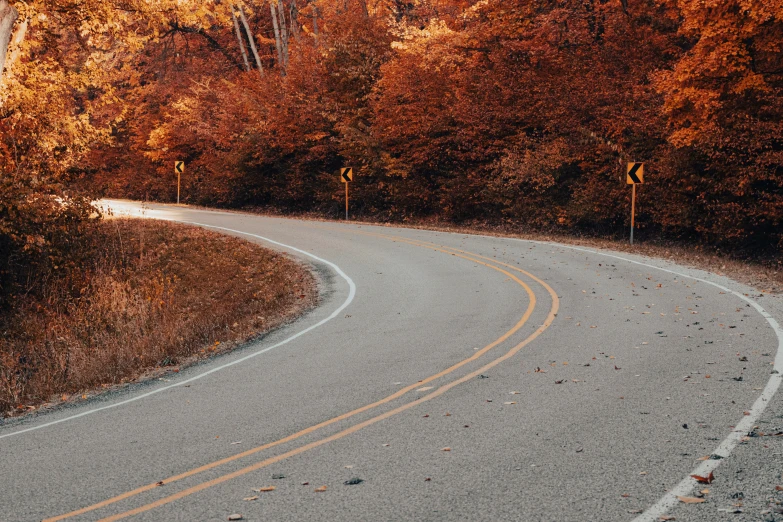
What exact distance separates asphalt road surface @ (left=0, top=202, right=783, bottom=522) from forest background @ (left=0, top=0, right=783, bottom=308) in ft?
32.4

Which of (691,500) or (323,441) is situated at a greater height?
(691,500)

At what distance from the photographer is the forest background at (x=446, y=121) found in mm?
19375

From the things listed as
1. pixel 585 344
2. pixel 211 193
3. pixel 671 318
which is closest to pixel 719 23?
pixel 671 318

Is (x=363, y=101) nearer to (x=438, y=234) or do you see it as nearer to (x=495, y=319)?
(x=438, y=234)

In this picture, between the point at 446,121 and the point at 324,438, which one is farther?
the point at 446,121

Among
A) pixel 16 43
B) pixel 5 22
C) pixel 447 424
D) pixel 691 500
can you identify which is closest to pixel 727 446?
pixel 691 500

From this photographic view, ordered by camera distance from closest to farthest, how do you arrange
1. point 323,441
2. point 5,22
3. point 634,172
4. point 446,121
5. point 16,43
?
point 323,441 → point 5,22 → point 16,43 → point 634,172 → point 446,121

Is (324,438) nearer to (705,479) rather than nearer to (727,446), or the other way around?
(705,479)

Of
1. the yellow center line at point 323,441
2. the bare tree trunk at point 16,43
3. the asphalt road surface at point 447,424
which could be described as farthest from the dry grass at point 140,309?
the bare tree trunk at point 16,43

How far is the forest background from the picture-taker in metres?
19.4

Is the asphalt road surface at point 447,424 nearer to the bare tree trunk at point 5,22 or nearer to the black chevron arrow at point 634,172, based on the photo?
the black chevron arrow at point 634,172

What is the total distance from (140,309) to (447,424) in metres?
11.7

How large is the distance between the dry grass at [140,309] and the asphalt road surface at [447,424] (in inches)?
55.4

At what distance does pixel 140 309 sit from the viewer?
16906 mm
